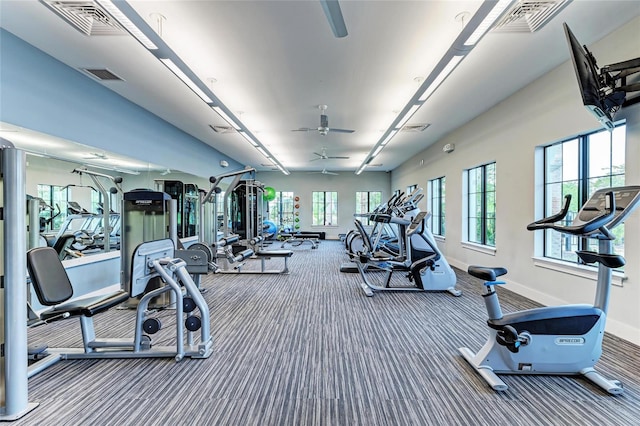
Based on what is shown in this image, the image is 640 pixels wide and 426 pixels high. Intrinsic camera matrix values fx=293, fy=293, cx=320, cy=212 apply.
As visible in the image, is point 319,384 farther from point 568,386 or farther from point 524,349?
point 568,386

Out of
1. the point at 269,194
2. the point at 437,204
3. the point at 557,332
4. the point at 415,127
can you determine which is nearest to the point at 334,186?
the point at 269,194

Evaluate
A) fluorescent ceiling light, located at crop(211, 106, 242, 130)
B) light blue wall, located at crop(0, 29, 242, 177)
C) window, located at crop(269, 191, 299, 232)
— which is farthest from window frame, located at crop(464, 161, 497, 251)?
window, located at crop(269, 191, 299, 232)

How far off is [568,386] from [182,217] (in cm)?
675

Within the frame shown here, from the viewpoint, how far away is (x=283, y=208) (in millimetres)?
14023

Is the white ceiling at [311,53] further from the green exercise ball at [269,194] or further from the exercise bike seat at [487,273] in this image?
the green exercise ball at [269,194]

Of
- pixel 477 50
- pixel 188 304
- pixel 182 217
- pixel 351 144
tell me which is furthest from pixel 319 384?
pixel 351 144

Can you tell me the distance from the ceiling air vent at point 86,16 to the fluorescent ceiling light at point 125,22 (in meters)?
0.12

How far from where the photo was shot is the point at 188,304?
265 cm

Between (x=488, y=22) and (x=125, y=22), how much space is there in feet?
10.2

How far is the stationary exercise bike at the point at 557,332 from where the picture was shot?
2139 mm

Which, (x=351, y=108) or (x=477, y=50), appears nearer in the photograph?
(x=477, y=50)

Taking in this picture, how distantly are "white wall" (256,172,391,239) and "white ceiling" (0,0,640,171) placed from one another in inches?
317

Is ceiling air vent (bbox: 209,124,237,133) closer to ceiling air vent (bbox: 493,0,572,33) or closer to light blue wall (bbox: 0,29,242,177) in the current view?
light blue wall (bbox: 0,29,242,177)

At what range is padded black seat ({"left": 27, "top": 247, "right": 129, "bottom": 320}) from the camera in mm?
2189
